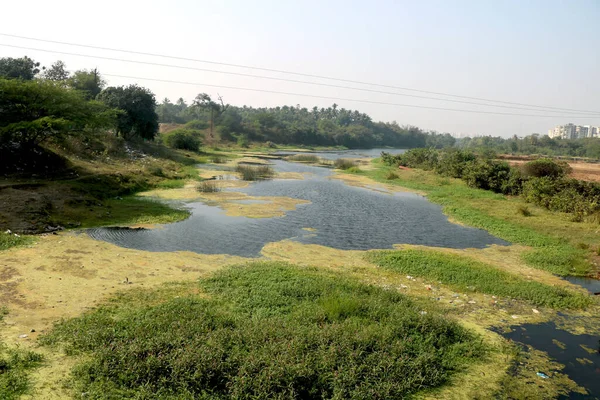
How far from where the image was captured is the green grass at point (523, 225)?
14219 millimetres

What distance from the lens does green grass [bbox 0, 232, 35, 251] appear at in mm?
11672

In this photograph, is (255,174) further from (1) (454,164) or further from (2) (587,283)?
(2) (587,283)

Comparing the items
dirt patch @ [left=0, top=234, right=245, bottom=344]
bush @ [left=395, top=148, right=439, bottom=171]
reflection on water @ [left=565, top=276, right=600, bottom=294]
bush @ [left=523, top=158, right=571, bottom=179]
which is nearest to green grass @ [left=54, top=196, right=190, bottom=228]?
dirt patch @ [left=0, top=234, right=245, bottom=344]

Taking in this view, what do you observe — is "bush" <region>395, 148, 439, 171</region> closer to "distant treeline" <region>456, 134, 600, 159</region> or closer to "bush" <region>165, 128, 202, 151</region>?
"bush" <region>165, 128, 202, 151</region>

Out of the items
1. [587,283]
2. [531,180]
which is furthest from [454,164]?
[587,283]

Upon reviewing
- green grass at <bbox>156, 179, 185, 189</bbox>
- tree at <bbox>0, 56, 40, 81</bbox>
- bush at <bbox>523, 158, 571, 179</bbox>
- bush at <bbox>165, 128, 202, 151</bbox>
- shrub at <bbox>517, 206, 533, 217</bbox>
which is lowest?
shrub at <bbox>517, 206, 533, 217</bbox>

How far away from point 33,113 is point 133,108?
21.2m

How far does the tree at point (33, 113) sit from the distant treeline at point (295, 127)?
6361 cm

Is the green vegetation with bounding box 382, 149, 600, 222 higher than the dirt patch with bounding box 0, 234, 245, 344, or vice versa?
the green vegetation with bounding box 382, 149, 600, 222

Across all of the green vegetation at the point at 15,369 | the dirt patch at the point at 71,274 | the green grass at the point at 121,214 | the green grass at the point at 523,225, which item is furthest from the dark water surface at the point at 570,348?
the green grass at the point at 121,214

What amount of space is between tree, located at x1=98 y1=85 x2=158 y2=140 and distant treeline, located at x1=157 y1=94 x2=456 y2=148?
1615 inches

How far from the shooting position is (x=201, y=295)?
9453mm

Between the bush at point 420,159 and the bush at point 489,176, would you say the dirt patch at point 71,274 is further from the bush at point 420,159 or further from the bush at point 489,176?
the bush at point 420,159

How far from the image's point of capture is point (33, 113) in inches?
855
